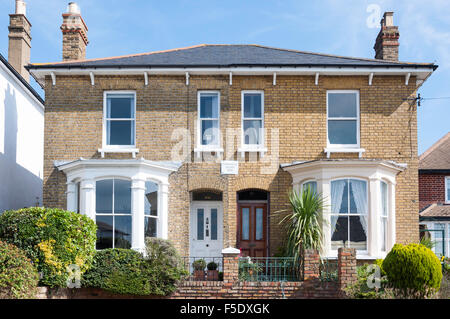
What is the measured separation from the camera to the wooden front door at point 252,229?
16.2 metres

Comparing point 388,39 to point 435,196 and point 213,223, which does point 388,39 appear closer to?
point 213,223

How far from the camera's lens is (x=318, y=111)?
16500 millimetres

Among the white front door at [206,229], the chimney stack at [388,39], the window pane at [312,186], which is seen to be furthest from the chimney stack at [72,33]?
the chimney stack at [388,39]

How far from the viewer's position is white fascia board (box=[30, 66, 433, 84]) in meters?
16.1

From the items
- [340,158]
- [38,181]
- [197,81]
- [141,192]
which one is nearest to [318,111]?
[340,158]

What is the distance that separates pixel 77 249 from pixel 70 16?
28.2ft

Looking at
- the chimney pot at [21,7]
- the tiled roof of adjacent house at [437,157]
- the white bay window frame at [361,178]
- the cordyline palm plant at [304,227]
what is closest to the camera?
the cordyline palm plant at [304,227]

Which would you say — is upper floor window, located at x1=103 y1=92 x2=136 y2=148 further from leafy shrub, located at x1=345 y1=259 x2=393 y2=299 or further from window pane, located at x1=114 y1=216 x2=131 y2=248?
leafy shrub, located at x1=345 y1=259 x2=393 y2=299

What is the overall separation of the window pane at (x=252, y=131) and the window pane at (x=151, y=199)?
126 inches

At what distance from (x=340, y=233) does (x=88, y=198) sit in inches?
289

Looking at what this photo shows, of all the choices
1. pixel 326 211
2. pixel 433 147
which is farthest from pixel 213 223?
pixel 433 147

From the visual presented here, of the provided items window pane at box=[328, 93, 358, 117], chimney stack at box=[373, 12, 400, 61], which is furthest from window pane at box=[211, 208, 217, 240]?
chimney stack at box=[373, 12, 400, 61]

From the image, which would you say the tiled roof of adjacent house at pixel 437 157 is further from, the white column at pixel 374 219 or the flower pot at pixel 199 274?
the flower pot at pixel 199 274

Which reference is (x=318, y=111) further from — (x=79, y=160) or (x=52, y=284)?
(x=52, y=284)
